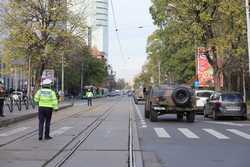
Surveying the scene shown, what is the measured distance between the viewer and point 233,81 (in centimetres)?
6825

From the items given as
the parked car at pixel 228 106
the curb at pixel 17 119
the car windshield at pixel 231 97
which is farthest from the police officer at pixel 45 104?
the car windshield at pixel 231 97

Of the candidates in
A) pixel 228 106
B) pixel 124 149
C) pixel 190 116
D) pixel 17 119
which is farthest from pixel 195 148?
pixel 228 106

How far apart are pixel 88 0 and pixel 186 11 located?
9.77m

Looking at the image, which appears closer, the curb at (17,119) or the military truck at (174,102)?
the curb at (17,119)

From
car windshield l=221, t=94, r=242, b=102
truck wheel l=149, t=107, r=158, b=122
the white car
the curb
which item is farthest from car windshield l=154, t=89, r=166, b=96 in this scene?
the white car

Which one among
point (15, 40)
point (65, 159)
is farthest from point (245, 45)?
point (65, 159)

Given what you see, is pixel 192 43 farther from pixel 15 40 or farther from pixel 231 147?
pixel 231 147

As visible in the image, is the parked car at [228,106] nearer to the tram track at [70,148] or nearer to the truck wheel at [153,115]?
the truck wheel at [153,115]

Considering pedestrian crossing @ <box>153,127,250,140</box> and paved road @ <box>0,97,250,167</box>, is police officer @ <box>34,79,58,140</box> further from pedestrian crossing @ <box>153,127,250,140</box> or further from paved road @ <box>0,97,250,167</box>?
pedestrian crossing @ <box>153,127,250,140</box>

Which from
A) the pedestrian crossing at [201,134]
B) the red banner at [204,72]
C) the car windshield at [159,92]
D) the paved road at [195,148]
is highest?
the red banner at [204,72]

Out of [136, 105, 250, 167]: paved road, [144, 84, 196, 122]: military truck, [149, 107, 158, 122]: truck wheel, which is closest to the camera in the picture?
[136, 105, 250, 167]: paved road

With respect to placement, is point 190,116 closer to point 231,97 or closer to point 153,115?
point 153,115

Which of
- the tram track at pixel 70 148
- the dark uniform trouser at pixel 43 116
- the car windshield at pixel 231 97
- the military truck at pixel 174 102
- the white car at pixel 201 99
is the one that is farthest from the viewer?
the white car at pixel 201 99

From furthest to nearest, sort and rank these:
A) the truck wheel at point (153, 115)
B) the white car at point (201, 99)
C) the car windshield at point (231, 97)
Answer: the white car at point (201, 99) → the car windshield at point (231, 97) → the truck wheel at point (153, 115)
